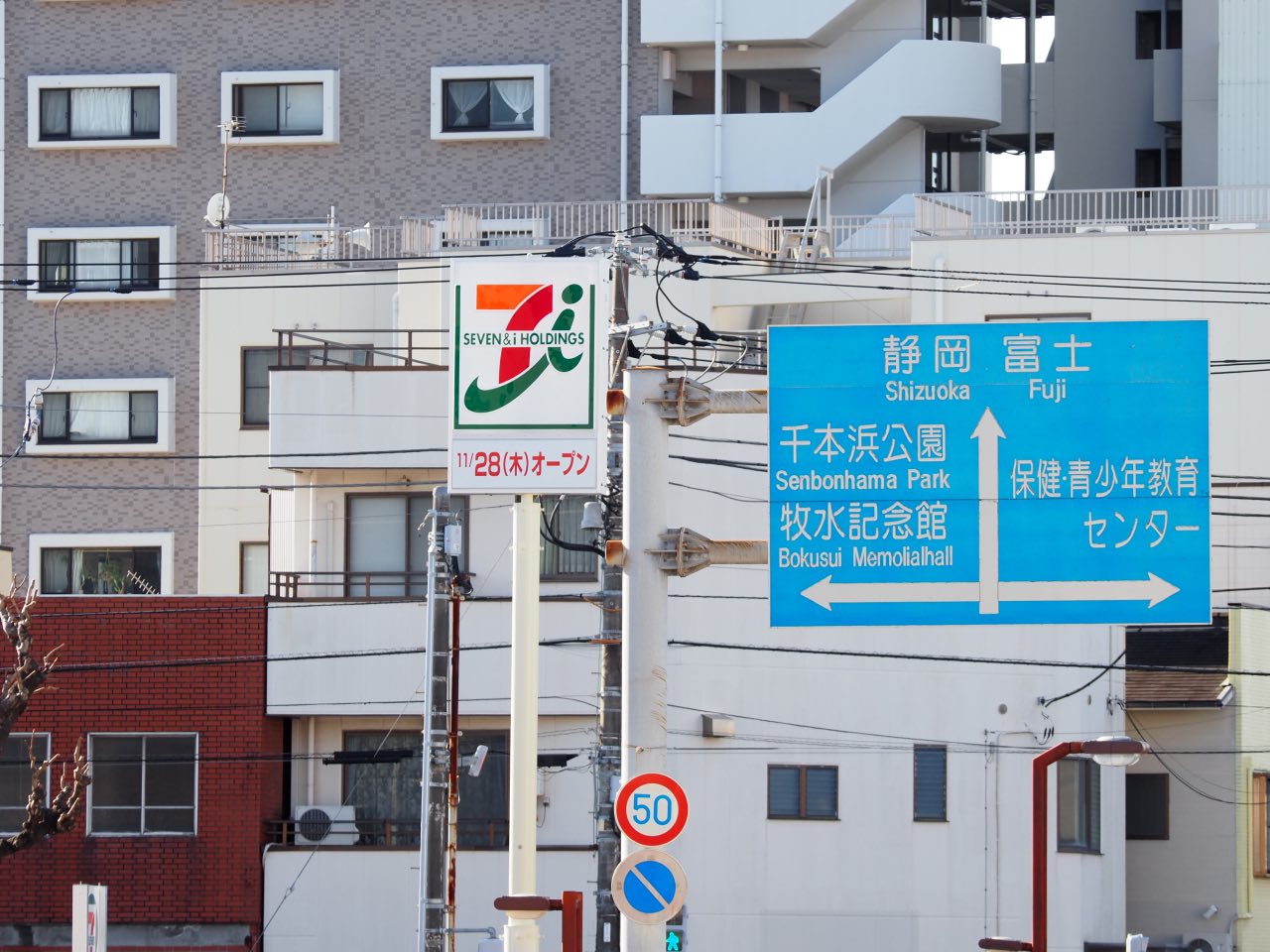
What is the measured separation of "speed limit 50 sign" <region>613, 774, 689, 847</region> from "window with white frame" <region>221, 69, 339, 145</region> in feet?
90.2

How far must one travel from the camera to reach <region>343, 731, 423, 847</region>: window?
97.1ft

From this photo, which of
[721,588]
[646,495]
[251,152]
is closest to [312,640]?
[721,588]

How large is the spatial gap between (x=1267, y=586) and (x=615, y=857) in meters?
13.9

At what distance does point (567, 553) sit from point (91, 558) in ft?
37.2

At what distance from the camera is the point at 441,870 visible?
2281cm

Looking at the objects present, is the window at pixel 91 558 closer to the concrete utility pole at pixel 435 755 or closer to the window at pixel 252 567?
the window at pixel 252 567

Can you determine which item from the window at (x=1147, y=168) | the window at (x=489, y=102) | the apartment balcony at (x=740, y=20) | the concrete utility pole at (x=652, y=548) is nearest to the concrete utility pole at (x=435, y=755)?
the concrete utility pole at (x=652, y=548)

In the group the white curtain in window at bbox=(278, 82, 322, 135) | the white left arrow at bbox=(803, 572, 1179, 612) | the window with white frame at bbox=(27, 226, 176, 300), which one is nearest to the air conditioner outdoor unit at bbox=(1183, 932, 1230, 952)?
the white left arrow at bbox=(803, 572, 1179, 612)

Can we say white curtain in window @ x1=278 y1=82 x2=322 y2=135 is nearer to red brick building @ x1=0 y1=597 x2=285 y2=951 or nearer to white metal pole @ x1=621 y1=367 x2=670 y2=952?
red brick building @ x1=0 y1=597 x2=285 y2=951

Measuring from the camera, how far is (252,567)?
3666 centimetres

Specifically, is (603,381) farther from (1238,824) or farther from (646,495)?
(1238,824)

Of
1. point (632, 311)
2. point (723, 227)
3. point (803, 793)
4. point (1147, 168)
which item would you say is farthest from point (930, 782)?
point (1147, 168)

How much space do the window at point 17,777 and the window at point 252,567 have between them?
7545 millimetres

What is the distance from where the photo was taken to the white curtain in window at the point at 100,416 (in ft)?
125
